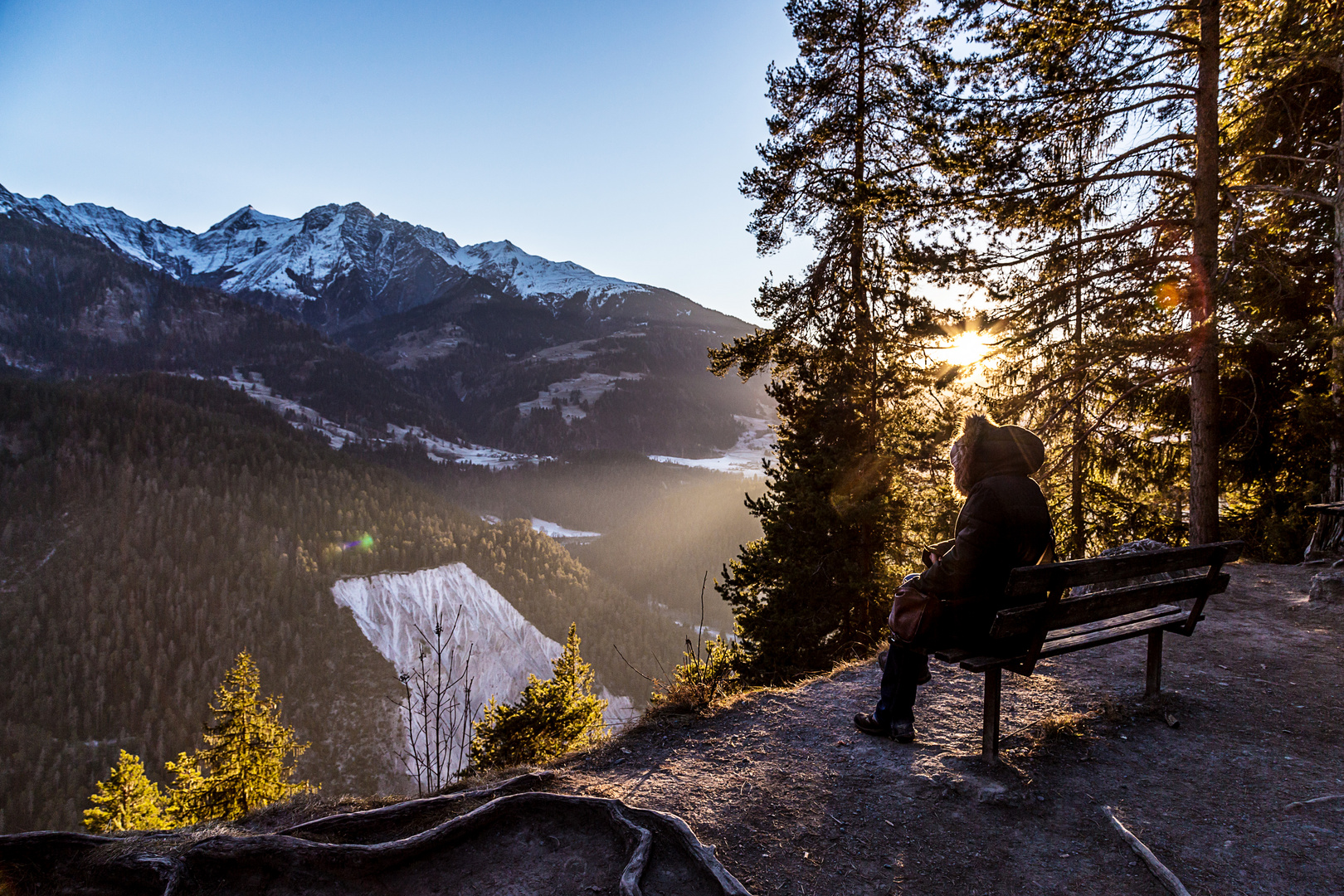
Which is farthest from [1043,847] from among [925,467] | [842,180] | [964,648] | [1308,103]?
[1308,103]

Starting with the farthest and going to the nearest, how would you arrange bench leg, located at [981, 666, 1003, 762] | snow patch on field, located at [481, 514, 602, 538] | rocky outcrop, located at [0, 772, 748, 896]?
snow patch on field, located at [481, 514, 602, 538]
bench leg, located at [981, 666, 1003, 762]
rocky outcrop, located at [0, 772, 748, 896]

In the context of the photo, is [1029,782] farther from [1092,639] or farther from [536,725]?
[536,725]

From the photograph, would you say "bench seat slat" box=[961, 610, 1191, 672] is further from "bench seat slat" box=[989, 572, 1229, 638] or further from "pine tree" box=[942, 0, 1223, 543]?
"pine tree" box=[942, 0, 1223, 543]

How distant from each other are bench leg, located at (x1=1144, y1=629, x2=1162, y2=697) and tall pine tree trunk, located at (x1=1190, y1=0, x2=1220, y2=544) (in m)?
5.41

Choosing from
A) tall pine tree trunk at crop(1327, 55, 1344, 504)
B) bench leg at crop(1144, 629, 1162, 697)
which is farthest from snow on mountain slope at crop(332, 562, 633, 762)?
bench leg at crop(1144, 629, 1162, 697)

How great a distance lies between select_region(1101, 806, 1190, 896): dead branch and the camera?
2.78m

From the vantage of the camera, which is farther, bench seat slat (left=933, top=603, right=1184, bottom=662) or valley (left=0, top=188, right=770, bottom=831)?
valley (left=0, top=188, right=770, bottom=831)

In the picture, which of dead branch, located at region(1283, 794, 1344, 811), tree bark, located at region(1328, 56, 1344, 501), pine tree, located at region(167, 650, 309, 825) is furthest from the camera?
pine tree, located at region(167, 650, 309, 825)

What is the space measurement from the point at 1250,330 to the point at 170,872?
1464 cm

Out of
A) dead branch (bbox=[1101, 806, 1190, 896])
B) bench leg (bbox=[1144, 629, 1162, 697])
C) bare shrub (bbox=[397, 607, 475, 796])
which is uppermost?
bench leg (bbox=[1144, 629, 1162, 697])

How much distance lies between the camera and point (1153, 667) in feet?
16.6

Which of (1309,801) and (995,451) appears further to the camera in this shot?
(995,451)

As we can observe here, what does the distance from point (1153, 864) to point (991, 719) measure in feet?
3.83

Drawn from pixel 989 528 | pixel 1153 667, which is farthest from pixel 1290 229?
pixel 989 528
